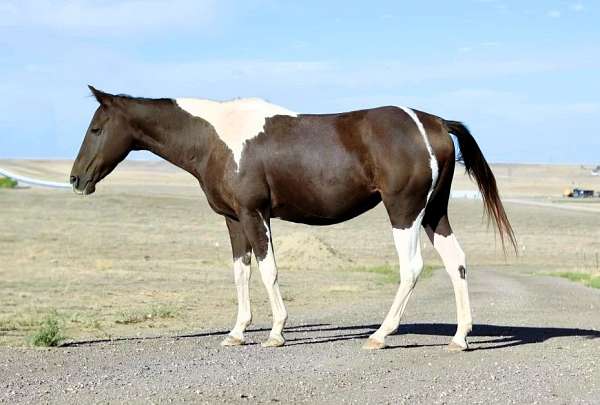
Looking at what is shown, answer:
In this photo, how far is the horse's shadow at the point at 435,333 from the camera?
12.9m

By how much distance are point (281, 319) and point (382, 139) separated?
2449 mm

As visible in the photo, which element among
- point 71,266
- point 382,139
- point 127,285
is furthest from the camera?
point 71,266

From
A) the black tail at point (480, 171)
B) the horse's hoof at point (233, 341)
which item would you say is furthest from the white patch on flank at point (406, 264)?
the horse's hoof at point (233, 341)

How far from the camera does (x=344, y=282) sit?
2966 centimetres

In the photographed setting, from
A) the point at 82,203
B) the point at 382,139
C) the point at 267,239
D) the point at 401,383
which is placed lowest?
the point at 82,203

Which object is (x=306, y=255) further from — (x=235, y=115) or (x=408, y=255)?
(x=408, y=255)

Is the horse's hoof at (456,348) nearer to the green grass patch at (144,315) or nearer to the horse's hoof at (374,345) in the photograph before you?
the horse's hoof at (374,345)

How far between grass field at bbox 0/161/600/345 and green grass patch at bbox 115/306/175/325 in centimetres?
3

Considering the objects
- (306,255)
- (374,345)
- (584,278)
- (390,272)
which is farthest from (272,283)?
(306,255)

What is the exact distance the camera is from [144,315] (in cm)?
1897

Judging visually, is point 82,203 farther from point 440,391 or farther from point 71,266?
point 440,391

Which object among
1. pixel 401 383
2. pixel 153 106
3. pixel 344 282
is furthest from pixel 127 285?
pixel 401 383

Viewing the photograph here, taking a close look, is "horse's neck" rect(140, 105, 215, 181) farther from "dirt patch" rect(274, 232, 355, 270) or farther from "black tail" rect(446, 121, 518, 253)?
"dirt patch" rect(274, 232, 355, 270)

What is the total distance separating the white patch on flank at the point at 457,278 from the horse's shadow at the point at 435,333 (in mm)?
332
